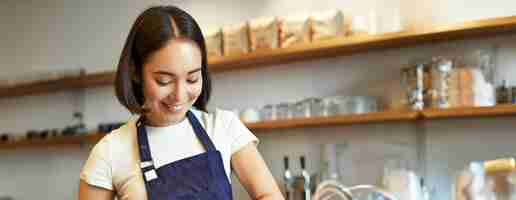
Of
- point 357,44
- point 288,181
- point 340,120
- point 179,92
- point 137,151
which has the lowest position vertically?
point 288,181

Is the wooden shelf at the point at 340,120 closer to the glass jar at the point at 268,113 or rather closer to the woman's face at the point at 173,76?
the glass jar at the point at 268,113

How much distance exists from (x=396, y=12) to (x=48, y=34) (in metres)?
2.18

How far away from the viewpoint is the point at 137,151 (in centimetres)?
104

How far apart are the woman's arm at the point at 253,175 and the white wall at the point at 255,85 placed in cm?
153

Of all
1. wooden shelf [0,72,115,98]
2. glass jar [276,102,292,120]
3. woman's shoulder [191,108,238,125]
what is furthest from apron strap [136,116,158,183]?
wooden shelf [0,72,115,98]

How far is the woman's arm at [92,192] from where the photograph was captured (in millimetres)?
1007

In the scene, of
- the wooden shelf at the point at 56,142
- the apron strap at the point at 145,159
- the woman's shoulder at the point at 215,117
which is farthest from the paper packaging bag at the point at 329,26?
the apron strap at the point at 145,159

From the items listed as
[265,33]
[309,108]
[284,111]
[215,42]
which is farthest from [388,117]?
[215,42]

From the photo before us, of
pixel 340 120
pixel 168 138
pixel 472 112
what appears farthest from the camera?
pixel 340 120

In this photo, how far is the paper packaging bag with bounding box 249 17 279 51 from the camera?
8.84 feet

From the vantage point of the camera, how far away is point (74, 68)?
3562mm

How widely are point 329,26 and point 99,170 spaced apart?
1717 mm

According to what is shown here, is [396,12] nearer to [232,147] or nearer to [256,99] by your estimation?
[256,99]

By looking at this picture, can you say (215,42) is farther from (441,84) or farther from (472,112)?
(472,112)
